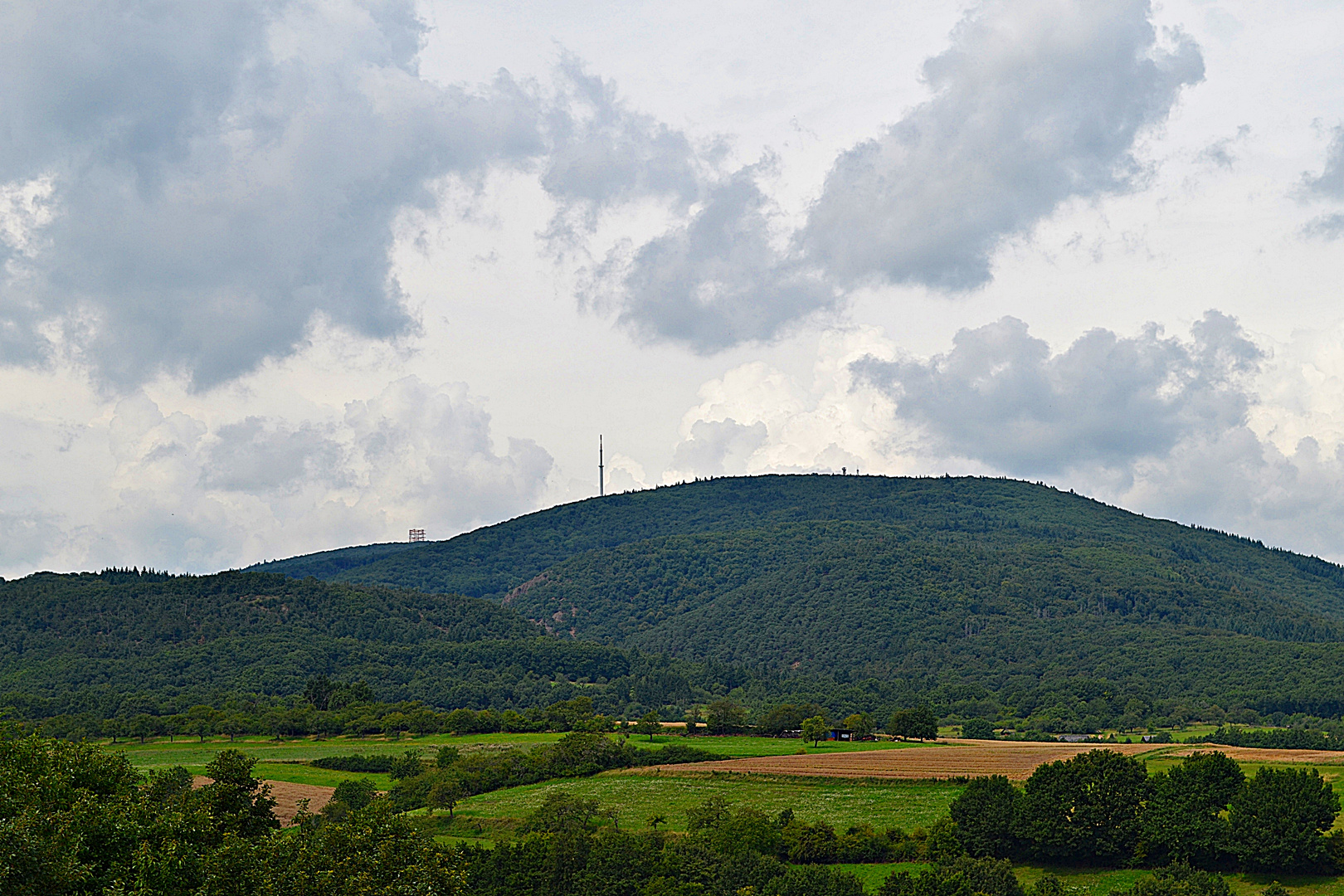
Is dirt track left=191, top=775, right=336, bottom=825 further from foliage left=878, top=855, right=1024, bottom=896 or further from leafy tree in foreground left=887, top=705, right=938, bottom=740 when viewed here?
leafy tree in foreground left=887, top=705, right=938, bottom=740

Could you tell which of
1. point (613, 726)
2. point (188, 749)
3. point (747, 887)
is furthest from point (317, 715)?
point (747, 887)

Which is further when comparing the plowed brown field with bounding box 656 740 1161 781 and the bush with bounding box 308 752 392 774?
the bush with bounding box 308 752 392 774

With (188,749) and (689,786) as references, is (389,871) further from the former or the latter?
(188,749)

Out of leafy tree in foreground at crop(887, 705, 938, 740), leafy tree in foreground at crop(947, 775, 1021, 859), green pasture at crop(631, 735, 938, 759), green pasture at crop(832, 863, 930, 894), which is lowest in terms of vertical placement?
green pasture at crop(832, 863, 930, 894)

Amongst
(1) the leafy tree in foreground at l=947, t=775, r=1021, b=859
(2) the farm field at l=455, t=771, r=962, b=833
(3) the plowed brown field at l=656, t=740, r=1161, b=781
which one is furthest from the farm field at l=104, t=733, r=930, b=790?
(1) the leafy tree in foreground at l=947, t=775, r=1021, b=859

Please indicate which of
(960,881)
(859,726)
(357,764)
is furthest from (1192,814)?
(357,764)

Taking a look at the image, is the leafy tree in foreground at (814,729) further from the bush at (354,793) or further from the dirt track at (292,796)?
the dirt track at (292,796)

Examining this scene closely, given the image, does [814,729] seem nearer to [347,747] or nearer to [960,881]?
[347,747]

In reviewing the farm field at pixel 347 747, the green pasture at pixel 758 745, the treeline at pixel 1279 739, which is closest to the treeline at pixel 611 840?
the farm field at pixel 347 747
